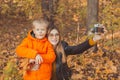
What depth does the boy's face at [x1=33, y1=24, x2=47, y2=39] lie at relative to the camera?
386 centimetres

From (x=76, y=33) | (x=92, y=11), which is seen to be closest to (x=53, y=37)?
(x=92, y=11)

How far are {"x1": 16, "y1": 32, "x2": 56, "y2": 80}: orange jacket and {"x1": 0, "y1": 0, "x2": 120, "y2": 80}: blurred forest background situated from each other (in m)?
1.54

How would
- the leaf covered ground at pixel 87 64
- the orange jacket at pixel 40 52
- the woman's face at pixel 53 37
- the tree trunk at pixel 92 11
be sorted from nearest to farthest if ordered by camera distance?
1. the orange jacket at pixel 40 52
2. the woman's face at pixel 53 37
3. the leaf covered ground at pixel 87 64
4. the tree trunk at pixel 92 11

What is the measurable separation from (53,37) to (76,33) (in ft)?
18.5

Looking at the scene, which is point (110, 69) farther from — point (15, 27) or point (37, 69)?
point (15, 27)

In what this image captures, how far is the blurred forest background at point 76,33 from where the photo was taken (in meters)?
6.28

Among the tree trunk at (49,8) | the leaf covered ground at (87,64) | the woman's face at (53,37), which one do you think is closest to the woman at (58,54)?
the woman's face at (53,37)

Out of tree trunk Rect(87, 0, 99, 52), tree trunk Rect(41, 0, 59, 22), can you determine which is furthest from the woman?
tree trunk Rect(41, 0, 59, 22)

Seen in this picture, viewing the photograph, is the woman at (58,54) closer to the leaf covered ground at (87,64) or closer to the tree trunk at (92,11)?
the leaf covered ground at (87,64)

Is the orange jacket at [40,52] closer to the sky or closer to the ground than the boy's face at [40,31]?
closer to the ground

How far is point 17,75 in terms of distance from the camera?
565 centimetres

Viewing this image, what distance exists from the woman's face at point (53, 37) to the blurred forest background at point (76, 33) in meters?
1.62

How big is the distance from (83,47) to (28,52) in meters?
0.87

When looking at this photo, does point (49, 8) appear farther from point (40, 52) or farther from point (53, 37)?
point (40, 52)
